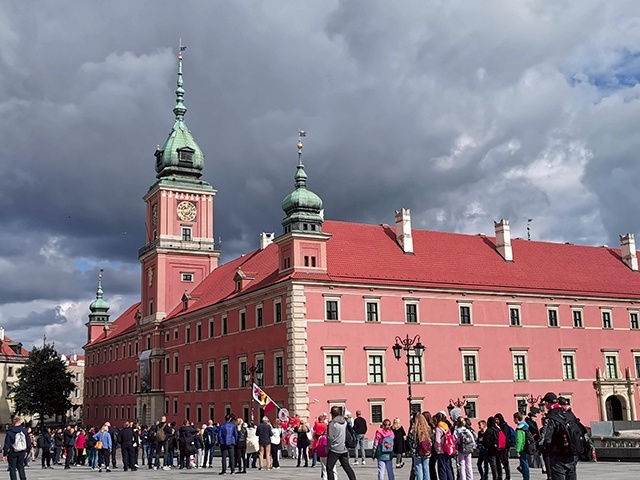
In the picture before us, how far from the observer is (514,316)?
46.6 meters

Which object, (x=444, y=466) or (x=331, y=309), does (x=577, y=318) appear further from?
(x=444, y=466)

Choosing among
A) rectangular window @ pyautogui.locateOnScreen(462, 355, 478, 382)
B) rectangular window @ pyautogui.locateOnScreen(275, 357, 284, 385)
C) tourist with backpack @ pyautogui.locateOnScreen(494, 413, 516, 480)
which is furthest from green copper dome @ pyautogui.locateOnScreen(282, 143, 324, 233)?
tourist with backpack @ pyautogui.locateOnScreen(494, 413, 516, 480)

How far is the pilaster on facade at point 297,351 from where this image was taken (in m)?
39.4

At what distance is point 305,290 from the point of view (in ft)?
135

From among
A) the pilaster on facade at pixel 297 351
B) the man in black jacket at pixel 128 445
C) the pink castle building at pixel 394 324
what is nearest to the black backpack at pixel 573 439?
the man in black jacket at pixel 128 445

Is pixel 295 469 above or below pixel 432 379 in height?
below

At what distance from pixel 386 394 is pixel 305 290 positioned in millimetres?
7300

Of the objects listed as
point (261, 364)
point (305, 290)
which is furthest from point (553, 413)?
point (261, 364)

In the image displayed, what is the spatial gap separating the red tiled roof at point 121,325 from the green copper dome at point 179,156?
1501cm

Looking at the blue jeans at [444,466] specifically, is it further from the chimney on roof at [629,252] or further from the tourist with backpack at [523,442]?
the chimney on roof at [629,252]

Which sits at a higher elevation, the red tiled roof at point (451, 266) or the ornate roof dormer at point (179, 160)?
the ornate roof dormer at point (179, 160)

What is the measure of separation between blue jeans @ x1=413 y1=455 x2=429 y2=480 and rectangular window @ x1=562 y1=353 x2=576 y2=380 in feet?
114

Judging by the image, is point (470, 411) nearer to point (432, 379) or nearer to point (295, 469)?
point (432, 379)

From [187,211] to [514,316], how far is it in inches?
1129
